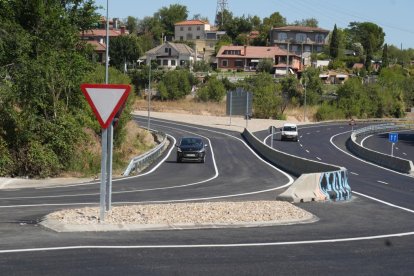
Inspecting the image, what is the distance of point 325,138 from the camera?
78.4 m

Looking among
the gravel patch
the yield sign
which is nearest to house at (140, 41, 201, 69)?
the gravel patch

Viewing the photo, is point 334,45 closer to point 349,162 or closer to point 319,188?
point 349,162

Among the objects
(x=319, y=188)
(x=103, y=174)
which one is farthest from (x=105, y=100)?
(x=319, y=188)

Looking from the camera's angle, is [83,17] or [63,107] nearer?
[63,107]

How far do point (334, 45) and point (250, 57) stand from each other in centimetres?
3340

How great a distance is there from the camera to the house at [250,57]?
518 ft

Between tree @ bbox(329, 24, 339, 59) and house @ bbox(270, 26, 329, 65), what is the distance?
6100 mm

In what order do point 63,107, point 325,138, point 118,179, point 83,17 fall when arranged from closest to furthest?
point 118,179 < point 63,107 < point 83,17 < point 325,138

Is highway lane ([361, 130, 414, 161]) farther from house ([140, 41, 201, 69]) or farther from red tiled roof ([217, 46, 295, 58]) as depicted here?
house ([140, 41, 201, 69])

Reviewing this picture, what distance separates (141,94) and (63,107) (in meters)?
89.8

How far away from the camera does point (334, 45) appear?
592 ft

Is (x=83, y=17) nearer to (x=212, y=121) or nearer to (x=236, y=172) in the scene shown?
(x=236, y=172)

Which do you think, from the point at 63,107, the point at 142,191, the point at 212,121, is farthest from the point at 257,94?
the point at 142,191

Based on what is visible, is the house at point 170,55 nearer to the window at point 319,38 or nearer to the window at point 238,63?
the window at point 238,63
